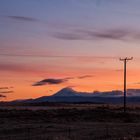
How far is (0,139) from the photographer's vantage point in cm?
4781

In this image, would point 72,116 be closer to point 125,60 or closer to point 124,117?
point 124,117

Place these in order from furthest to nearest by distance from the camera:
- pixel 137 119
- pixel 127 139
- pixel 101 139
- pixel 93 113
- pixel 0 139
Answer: pixel 93 113 < pixel 137 119 < pixel 0 139 < pixel 101 139 < pixel 127 139

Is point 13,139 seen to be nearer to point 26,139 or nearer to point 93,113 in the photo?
point 26,139

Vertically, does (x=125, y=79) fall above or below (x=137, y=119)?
above

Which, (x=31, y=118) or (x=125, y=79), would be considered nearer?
(x=31, y=118)

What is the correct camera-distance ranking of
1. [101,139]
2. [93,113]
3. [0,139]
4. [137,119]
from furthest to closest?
[93,113] → [137,119] → [0,139] → [101,139]

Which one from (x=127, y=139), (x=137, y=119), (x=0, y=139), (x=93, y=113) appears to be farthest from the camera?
(x=93, y=113)

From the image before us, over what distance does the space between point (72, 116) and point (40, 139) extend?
4757cm

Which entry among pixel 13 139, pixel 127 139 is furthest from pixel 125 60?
→ pixel 127 139

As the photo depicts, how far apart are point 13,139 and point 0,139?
148 centimetres

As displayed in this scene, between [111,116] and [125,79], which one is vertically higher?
[125,79]

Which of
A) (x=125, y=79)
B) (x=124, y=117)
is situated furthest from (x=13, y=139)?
(x=125, y=79)

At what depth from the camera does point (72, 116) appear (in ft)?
308

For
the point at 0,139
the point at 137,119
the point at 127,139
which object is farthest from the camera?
the point at 137,119
